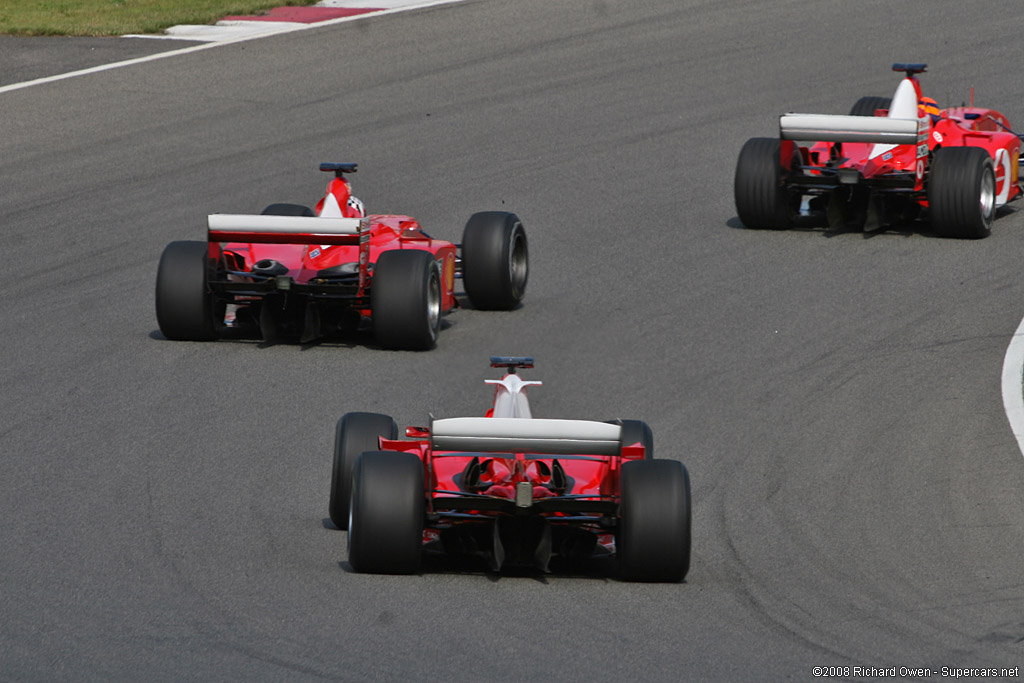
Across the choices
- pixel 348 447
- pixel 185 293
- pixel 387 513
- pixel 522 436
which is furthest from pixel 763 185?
pixel 387 513

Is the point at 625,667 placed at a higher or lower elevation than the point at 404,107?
lower

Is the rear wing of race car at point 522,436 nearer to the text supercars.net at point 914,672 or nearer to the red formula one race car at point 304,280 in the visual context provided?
the text supercars.net at point 914,672

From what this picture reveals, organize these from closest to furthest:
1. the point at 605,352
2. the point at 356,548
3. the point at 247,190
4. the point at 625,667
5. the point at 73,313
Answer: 1. the point at 625,667
2. the point at 356,548
3. the point at 605,352
4. the point at 73,313
5. the point at 247,190

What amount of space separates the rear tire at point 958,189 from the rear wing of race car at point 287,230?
251 inches

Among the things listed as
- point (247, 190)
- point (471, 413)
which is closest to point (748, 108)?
point (247, 190)

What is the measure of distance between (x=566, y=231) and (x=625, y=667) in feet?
34.5

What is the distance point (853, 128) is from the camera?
16.3 metres

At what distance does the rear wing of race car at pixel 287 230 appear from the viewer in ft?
42.4

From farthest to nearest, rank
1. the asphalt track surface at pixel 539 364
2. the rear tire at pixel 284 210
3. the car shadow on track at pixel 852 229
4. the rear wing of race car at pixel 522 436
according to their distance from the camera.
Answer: the car shadow on track at pixel 852 229
the rear tire at pixel 284 210
the rear wing of race car at pixel 522 436
the asphalt track surface at pixel 539 364

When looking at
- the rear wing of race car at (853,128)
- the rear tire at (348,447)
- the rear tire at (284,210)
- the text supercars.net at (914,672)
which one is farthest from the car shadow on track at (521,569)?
the rear wing of race car at (853,128)

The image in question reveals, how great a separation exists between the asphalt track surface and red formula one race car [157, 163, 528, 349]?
31cm

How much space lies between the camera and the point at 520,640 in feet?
25.1

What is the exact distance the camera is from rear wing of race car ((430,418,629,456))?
853cm

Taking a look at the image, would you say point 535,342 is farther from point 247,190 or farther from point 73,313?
point 247,190
